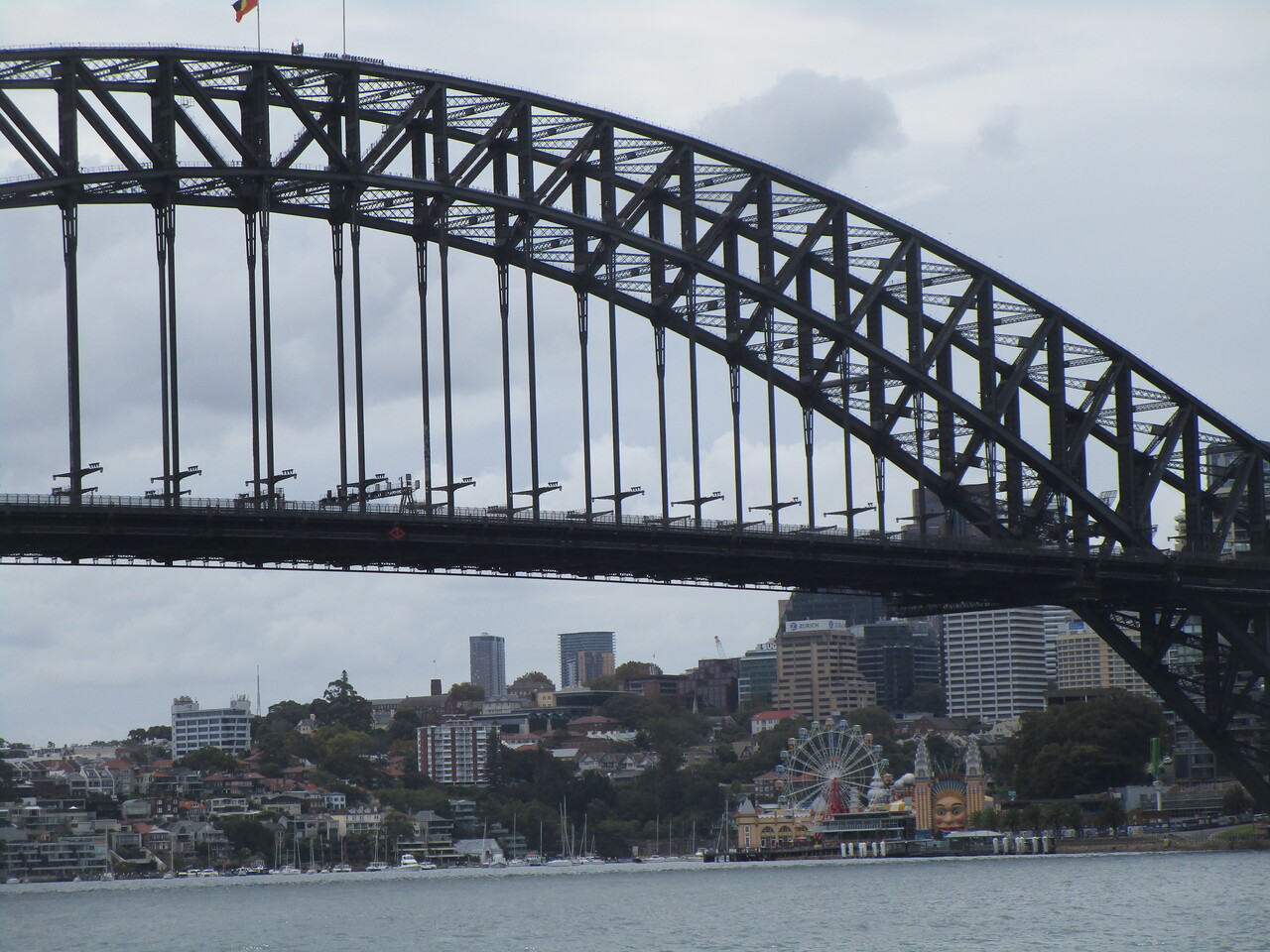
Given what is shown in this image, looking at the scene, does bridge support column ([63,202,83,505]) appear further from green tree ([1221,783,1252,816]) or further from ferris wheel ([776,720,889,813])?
ferris wheel ([776,720,889,813])

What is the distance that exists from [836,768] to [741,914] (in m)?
91.6

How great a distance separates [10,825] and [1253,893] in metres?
127

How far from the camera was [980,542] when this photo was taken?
79.1 meters

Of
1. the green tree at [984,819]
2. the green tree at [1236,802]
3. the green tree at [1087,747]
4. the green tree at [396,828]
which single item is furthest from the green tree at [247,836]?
the green tree at [1236,802]

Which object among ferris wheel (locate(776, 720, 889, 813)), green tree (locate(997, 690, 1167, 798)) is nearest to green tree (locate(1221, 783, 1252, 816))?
green tree (locate(997, 690, 1167, 798))

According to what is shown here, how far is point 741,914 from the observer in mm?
69938

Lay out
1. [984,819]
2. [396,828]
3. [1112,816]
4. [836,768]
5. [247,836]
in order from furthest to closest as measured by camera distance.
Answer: [396,828], [247,836], [836,768], [984,819], [1112,816]

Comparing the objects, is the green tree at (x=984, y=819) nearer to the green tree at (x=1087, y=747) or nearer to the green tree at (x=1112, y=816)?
the green tree at (x=1087, y=747)

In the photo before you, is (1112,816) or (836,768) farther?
(836,768)

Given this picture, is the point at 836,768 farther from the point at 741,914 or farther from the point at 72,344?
the point at 72,344

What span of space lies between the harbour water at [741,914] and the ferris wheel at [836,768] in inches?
2146

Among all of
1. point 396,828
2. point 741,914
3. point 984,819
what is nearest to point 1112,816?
point 984,819

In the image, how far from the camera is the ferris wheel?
159375 millimetres

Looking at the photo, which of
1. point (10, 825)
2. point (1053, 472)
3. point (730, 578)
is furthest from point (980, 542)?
point (10, 825)
